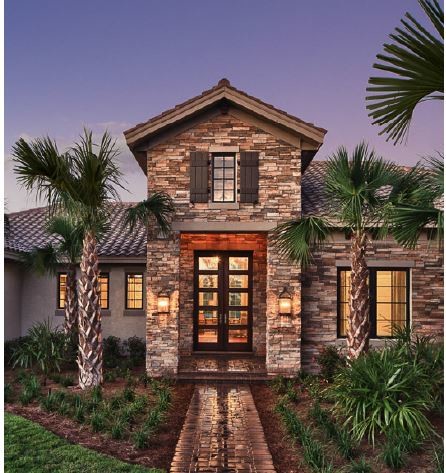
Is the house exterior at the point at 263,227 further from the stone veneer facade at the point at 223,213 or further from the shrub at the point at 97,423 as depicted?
the shrub at the point at 97,423

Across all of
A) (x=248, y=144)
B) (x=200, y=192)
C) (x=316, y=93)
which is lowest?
(x=200, y=192)

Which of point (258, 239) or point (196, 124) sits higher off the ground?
point (196, 124)

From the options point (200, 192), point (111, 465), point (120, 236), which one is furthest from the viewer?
point (120, 236)

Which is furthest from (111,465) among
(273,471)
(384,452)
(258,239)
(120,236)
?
(120,236)

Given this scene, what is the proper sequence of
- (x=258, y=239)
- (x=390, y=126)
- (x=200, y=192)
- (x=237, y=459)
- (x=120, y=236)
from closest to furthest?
(x=390, y=126) → (x=237, y=459) → (x=200, y=192) → (x=258, y=239) → (x=120, y=236)

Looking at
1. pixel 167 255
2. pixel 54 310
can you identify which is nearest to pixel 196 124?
pixel 167 255

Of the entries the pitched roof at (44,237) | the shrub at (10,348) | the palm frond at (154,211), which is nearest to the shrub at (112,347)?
the shrub at (10,348)

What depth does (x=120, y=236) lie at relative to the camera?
16.0 meters

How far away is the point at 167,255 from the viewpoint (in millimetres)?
11742

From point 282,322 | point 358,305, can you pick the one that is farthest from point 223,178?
point 358,305

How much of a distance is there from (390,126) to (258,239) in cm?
1056

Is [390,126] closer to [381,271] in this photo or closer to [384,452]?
[384,452]

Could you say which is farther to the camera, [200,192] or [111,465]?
[200,192]

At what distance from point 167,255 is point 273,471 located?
6544mm
